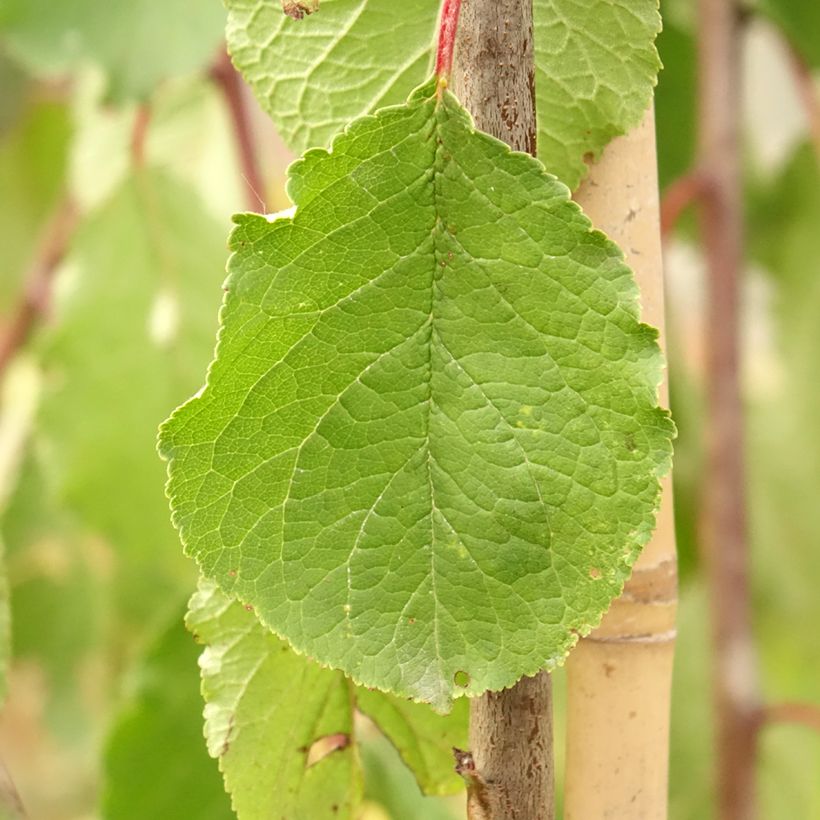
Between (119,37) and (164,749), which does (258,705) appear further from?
(119,37)

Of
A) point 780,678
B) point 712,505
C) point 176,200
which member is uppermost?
point 176,200

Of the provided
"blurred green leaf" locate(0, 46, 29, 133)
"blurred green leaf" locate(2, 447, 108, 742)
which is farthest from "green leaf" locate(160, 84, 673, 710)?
"blurred green leaf" locate(0, 46, 29, 133)

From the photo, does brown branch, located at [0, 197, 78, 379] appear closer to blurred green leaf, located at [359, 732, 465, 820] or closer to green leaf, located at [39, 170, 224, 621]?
green leaf, located at [39, 170, 224, 621]

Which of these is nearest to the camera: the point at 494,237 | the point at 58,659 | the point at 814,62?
the point at 494,237

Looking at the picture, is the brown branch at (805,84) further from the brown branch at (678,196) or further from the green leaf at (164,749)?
the green leaf at (164,749)

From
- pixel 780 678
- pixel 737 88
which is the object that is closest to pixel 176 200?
pixel 737 88

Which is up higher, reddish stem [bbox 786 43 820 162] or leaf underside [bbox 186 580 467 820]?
reddish stem [bbox 786 43 820 162]

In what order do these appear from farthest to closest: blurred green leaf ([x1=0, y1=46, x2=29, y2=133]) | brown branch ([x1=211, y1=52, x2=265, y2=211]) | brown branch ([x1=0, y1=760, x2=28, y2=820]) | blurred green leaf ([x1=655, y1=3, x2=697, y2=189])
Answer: blurred green leaf ([x1=0, y1=46, x2=29, y2=133])
blurred green leaf ([x1=655, y1=3, x2=697, y2=189])
brown branch ([x1=211, y1=52, x2=265, y2=211])
brown branch ([x1=0, y1=760, x2=28, y2=820])

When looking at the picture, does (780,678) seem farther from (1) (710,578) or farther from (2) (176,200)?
(2) (176,200)
